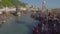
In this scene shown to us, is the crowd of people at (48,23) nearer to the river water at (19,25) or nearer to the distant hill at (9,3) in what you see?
the river water at (19,25)

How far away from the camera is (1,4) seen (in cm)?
199

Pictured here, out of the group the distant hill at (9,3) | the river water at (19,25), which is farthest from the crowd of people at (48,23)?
the distant hill at (9,3)

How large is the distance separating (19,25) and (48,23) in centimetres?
40

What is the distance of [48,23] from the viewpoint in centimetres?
198

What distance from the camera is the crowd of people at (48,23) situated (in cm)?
196

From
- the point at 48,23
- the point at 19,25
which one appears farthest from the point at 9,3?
the point at 48,23

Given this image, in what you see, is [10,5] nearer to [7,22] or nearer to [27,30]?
[7,22]

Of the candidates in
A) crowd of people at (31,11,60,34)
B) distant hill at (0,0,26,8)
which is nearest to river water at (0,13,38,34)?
crowd of people at (31,11,60,34)

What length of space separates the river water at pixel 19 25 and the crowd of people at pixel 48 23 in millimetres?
76

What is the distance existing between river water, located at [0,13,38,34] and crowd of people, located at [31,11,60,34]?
76 mm

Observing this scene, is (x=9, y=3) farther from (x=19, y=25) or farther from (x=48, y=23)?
(x=48, y=23)

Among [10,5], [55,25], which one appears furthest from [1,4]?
[55,25]

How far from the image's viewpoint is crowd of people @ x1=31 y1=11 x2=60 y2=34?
6.43ft

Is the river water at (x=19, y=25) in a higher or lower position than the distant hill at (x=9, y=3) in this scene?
lower
